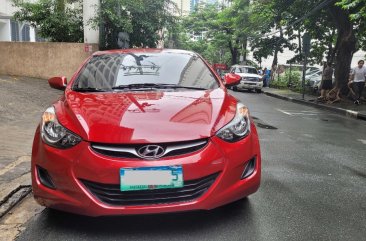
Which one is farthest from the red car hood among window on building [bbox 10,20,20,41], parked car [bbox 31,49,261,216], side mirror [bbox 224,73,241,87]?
window on building [bbox 10,20,20,41]

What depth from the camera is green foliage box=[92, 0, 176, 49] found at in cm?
1742

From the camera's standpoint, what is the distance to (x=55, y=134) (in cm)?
331

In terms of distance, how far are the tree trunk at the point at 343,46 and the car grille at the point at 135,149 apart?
16.5 m

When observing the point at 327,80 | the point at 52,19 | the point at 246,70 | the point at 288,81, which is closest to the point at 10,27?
the point at 52,19

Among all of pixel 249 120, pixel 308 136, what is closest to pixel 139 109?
pixel 249 120

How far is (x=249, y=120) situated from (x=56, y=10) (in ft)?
54.2

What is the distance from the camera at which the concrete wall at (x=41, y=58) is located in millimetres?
17281

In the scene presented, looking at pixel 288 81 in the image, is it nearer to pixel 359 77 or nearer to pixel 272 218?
pixel 359 77

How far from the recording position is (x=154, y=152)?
3051 mm

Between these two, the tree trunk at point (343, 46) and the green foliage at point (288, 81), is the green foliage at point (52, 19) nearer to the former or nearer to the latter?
the tree trunk at point (343, 46)

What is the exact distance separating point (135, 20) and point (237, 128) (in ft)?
52.6

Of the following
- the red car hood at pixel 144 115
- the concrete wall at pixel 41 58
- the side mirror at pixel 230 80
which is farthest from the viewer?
the concrete wall at pixel 41 58

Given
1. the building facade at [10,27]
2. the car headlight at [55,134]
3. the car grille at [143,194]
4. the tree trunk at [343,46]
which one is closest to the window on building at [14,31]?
the building facade at [10,27]

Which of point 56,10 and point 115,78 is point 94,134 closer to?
point 115,78
